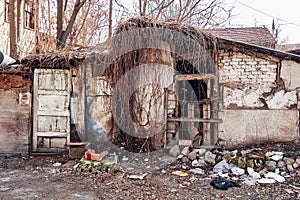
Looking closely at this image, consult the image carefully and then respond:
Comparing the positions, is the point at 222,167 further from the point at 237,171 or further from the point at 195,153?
the point at 195,153

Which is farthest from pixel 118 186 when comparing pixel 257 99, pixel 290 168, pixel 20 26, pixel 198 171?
pixel 20 26

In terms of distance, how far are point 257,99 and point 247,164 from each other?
5.54 feet

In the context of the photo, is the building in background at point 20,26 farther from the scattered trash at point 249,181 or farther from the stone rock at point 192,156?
the scattered trash at point 249,181

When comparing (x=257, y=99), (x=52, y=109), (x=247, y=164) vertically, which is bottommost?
(x=247, y=164)

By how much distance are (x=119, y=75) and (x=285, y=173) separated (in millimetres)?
4214

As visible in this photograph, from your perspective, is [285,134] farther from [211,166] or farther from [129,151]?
[129,151]

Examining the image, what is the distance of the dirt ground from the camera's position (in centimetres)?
419

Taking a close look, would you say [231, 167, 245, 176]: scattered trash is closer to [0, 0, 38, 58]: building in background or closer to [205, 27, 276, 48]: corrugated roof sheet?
[205, 27, 276, 48]: corrugated roof sheet

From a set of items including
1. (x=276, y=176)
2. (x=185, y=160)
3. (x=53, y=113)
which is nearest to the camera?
(x=276, y=176)

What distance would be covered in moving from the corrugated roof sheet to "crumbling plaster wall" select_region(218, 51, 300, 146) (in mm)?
6290

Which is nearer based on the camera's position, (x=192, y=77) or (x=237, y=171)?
(x=237, y=171)

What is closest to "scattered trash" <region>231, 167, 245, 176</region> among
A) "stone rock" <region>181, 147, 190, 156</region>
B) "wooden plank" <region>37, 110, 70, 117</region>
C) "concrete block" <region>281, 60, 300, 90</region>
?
"stone rock" <region>181, 147, 190, 156</region>

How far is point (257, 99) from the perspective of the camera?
20.1 feet

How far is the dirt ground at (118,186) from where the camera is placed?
4.19 meters
